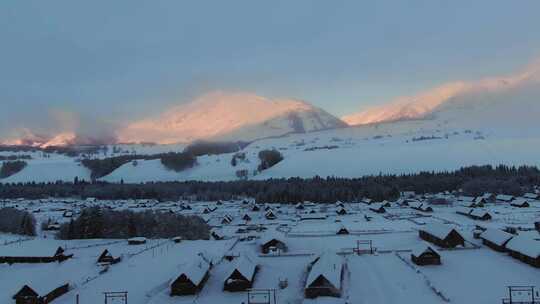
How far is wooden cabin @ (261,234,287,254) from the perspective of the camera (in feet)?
99.9

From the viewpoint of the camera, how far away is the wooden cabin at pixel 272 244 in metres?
30.4

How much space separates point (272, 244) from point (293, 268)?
6096 mm

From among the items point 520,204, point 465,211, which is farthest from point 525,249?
point 520,204

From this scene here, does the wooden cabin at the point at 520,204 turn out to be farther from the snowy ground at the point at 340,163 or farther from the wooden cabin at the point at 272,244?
the snowy ground at the point at 340,163

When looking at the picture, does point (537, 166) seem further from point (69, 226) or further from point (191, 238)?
point (69, 226)

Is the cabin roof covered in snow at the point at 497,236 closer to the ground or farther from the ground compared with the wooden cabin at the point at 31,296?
farther from the ground

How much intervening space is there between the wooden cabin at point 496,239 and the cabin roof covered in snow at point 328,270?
10605 mm

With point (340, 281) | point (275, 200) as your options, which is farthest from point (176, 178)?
point (340, 281)

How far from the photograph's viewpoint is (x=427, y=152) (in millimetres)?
127812

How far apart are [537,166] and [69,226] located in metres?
97.1

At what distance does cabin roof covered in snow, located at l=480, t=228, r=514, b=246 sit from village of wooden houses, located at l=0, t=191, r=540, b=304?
87 millimetres

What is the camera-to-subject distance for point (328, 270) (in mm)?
20922

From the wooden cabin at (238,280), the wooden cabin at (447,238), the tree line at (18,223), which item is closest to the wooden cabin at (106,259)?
the wooden cabin at (238,280)

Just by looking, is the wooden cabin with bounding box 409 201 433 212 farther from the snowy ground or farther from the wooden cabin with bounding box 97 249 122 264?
the snowy ground
